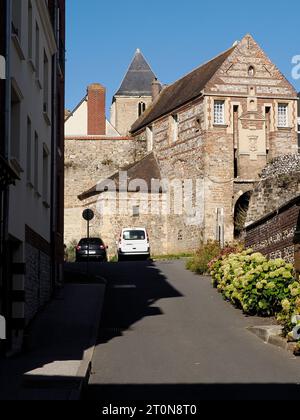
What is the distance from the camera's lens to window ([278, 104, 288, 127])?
45438 millimetres

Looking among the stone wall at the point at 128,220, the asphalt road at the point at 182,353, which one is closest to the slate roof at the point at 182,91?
the stone wall at the point at 128,220

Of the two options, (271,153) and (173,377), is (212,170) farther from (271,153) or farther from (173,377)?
(173,377)

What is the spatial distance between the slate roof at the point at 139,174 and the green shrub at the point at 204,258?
1809 cm

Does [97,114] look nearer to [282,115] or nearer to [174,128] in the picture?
[174,128]

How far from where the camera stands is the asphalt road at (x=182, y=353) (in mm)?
10180

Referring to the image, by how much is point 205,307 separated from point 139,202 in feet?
89.3

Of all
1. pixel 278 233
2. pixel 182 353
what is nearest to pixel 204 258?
pixel 278 233

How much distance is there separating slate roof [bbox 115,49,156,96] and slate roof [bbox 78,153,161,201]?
26196 millimetres

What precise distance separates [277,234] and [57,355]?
9.40 meters

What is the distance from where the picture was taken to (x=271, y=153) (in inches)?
1780

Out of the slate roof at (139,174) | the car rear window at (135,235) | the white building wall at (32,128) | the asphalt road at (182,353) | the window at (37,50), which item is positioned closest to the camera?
the asphalt road at (182,353)

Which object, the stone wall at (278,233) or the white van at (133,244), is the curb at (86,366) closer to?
the stone wall at (278,233)
